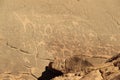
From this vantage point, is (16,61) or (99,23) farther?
(99,23)

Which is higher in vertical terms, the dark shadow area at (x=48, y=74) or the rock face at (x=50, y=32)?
the rock face at (x=50, y=32)

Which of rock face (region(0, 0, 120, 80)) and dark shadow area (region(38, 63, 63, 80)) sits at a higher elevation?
rock face (region(0, 0, 120, 80))

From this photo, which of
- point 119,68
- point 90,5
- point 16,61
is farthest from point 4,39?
point 119,68

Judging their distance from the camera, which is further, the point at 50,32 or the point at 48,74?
the point at 50,32

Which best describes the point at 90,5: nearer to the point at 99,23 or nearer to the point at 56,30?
the point at 99,23

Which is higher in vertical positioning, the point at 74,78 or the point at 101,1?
the point at 101,1

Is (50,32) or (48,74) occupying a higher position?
(50,32)

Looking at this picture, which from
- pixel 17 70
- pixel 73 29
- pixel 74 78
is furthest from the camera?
pixel 73 29

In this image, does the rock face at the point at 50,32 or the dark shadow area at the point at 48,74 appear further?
the rock face at the point at 50,32
